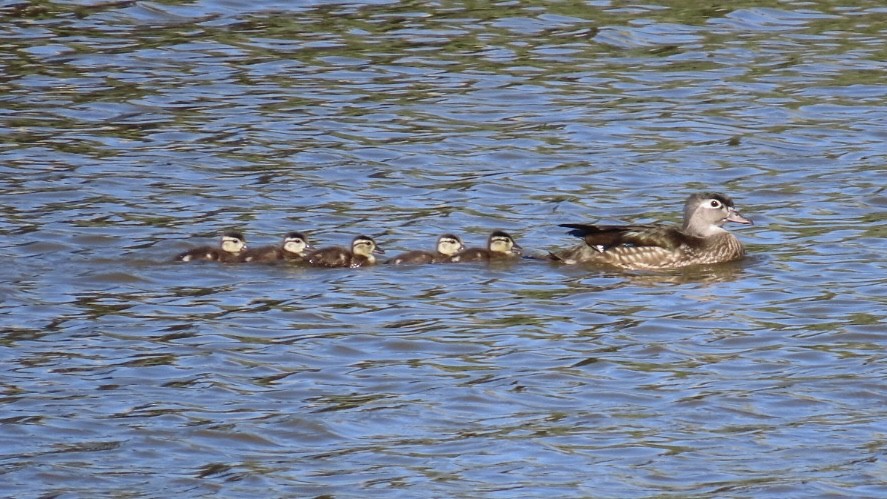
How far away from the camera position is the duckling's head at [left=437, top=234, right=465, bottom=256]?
42.0ft

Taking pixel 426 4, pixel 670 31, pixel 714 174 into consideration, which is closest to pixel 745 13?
pixel 670 31

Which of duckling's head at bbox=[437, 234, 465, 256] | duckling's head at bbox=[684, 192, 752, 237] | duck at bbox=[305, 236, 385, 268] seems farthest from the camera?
duckling's head at bbox=[684, 192, 752, 237]

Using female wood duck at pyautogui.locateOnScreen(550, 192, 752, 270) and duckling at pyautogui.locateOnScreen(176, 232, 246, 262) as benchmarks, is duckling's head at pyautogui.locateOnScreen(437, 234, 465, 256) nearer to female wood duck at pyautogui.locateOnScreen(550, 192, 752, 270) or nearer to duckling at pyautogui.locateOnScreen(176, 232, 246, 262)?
female wood duck at pyautogui.locateOnScreen(550, 192, 752, 270)

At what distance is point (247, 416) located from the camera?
30.6ft

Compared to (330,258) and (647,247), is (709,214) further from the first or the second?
(330,258)

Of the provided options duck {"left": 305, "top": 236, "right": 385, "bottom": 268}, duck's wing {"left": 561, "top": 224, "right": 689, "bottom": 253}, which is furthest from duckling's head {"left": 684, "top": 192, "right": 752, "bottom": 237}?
duck {"left": 305, "top": 236, "right": 385, "bottom": 268}

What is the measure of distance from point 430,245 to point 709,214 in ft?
6.48

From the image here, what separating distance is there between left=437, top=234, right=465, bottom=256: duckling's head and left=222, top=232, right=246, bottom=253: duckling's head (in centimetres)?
132

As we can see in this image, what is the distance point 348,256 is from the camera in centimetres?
1271

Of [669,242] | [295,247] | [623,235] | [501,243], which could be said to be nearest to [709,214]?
[669,242]

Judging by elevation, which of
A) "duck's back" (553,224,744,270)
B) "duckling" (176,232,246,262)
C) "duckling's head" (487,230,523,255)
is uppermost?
"duckling" (176,232,246,262)

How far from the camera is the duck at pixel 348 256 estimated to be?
41.5ft

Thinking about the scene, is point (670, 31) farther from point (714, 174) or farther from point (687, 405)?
point (687, 405)

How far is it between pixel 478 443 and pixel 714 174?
21.4 ft
